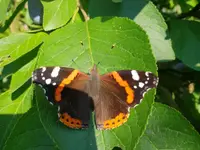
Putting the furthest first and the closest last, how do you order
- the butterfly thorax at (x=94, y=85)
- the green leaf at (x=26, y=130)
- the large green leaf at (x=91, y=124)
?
1. the green leaf at (x=26, y=130)
2. the butterfly thorax at (x=94, y=85)
3. the large green leaf at (x=91, y=124)

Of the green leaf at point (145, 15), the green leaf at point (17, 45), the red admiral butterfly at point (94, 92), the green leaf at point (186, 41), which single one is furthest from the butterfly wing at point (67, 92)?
the green leaf at point (186, 41)

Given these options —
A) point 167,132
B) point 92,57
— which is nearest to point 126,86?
point 92,57

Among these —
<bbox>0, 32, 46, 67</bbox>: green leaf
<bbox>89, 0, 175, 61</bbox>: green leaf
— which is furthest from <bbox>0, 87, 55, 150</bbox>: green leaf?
<bbox>89, 0, 175, 61</bbox>: green leaf

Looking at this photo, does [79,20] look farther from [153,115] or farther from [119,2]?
[153,115]

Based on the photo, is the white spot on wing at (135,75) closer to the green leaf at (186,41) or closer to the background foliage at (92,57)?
the background foliage at (92,57)

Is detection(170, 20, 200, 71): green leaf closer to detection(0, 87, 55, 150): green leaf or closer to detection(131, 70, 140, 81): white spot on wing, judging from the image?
detection(131, 70, 140, 81): white spot on wing

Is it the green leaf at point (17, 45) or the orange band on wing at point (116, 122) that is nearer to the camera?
the orange band on wing at point (116, 122)

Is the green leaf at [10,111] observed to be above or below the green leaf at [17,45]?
below
